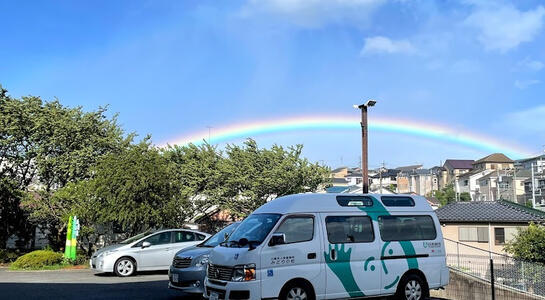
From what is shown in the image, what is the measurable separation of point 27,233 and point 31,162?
3.95 meters

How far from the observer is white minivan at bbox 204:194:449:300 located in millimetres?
8344

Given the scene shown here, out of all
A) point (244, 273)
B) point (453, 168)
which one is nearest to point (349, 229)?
point (244, 273)

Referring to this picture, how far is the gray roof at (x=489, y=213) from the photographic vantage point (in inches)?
1259

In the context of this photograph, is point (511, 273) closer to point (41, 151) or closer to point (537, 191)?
point (41, 151)

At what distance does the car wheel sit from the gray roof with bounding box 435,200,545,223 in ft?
84.4

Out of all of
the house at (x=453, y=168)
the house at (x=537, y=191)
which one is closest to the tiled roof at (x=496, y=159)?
the house at (x=453, y=168)

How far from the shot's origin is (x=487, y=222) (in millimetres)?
32969

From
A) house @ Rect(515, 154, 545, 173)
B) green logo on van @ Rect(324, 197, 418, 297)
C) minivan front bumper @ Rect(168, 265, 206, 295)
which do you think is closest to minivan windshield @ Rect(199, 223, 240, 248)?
minivan front bumper @ Rect(168, 265, 206, 295)

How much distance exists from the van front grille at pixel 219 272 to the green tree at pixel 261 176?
23199 millimetres

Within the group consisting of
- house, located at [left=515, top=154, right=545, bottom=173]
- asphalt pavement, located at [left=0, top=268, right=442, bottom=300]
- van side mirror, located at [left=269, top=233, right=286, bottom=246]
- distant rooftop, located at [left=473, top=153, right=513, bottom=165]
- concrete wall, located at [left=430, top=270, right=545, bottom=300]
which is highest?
distant rooftop, located at [left=473, top=153, right=513, bottom=165]

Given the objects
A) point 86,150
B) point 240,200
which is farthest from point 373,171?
point 86,150

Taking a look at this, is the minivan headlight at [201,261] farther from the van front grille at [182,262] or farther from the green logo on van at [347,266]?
the green logo on van at [347,266]

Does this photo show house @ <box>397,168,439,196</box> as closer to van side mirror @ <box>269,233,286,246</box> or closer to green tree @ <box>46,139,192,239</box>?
green tree @ <box>46,139,192,239</box>

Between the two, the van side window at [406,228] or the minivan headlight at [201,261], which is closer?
the van side window at [406,228]
